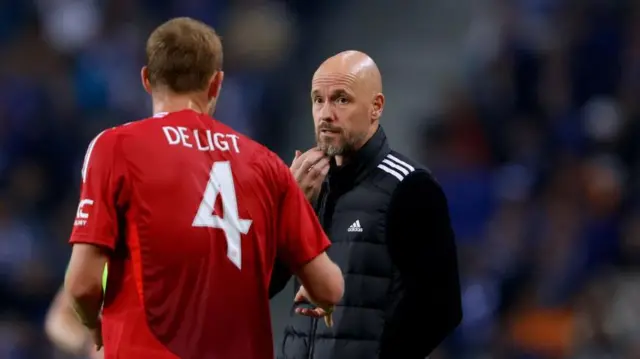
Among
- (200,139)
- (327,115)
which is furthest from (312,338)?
(200,139)

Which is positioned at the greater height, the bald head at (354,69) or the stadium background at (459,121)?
the bald head at (354,69)

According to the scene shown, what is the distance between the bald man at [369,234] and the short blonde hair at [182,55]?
74 centimetres

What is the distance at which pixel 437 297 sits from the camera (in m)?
4.70

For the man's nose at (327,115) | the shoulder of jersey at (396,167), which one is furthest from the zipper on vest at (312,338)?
the man's nose at (327,115)

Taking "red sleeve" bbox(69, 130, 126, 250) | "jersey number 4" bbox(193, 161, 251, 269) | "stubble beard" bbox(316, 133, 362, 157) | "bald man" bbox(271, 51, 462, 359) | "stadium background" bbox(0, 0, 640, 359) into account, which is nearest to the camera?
"red sleeve" bbox(69, 130, 126, 250)

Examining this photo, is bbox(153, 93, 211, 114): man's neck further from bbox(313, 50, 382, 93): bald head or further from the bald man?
bbox(313, 50, 382, 93): bald head

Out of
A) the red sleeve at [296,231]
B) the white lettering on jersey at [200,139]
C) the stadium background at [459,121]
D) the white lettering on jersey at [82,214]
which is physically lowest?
the stadium background at [459,121]

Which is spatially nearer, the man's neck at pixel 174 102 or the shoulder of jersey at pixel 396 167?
the man's neck at pixel 174 102

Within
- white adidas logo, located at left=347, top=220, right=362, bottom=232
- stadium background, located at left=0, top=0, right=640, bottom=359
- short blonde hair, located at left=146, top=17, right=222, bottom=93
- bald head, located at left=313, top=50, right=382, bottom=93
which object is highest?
short blonde hair, located at left=146, top=17, right=222, bottom=93

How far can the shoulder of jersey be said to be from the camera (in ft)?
15.5

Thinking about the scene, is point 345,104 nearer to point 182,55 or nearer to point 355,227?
point 355,227

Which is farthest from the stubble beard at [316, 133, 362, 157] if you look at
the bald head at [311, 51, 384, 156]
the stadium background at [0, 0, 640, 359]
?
the stadium background at [0, 0, 640, 359]

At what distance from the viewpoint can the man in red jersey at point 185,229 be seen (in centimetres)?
376

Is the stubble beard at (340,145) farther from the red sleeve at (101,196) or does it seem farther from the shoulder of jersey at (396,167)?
A: the red sleeve at (101,196)
